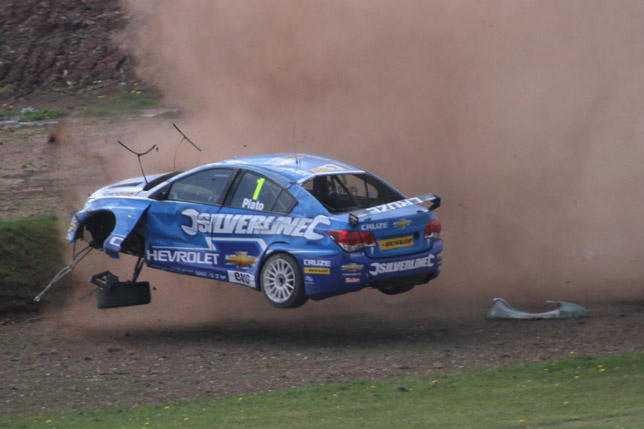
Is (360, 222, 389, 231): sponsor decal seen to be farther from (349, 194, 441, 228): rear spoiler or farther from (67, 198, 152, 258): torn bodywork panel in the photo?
(67, 198, 152, 258): torn bodywork panel

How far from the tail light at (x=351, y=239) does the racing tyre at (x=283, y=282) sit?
0.55 meters

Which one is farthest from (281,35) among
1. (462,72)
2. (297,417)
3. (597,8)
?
(297,417)

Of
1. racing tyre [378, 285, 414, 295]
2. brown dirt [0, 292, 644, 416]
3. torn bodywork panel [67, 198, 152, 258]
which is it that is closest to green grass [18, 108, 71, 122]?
brown dirt [0, 292, 644, 416]

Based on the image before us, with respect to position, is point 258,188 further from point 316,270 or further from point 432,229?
point 432,229

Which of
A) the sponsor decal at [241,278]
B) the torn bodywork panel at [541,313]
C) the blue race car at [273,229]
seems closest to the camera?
the blue race car at [273,229]

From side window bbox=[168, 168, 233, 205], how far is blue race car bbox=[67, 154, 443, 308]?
0.04 feet

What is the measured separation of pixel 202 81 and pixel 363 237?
25.7 ft

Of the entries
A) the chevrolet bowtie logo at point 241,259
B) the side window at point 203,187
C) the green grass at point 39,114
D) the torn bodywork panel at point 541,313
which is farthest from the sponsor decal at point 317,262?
the green grass at point 39,114

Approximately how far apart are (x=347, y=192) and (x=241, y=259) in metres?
1.38

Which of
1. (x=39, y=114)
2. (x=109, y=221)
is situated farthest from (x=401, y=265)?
(x=39, y=114)

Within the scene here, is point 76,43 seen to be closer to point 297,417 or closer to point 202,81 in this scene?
point 202,81

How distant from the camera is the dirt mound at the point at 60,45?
2167 centimetres

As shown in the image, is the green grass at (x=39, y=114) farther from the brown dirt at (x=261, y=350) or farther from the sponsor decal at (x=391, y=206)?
the sponsor decal at (x=391, y=206)

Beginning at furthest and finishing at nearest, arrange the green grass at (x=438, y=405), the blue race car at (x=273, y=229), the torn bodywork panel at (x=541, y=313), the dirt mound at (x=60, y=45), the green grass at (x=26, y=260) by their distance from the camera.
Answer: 1. the dirt mound at (x=60, y=45)
2. the green grass at (x=26, y=260)
3. the torn bodywork panel at (x=541, y=313)
4. the blue race car at (x=273, y=229)
5. the green grass at (x=438, y=405)
